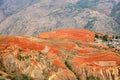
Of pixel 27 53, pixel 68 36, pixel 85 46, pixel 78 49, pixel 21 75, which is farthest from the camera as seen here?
pixel 68 36

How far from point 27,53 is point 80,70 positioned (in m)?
21.0

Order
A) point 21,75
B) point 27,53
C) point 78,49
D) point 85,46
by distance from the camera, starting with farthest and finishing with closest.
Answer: point 85,46 < point 78,49 < point 27,53 < point 21,75

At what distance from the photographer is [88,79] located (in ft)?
400

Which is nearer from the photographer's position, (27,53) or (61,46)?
(27,53)

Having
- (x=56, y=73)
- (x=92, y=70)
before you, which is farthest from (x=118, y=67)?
(x=56, y=73)

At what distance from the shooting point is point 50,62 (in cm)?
12400

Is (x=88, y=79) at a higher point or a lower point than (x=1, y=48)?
lower

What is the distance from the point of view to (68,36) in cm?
17250

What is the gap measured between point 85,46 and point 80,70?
26.9 metres

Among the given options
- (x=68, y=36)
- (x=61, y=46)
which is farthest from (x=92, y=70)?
(x=68, y=36)

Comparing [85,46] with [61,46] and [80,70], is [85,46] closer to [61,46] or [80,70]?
[61,46]

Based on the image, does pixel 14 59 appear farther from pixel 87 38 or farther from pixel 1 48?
pixel 87 38

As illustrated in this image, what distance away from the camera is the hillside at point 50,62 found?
12012cm

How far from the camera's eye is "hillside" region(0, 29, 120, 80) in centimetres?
12012
